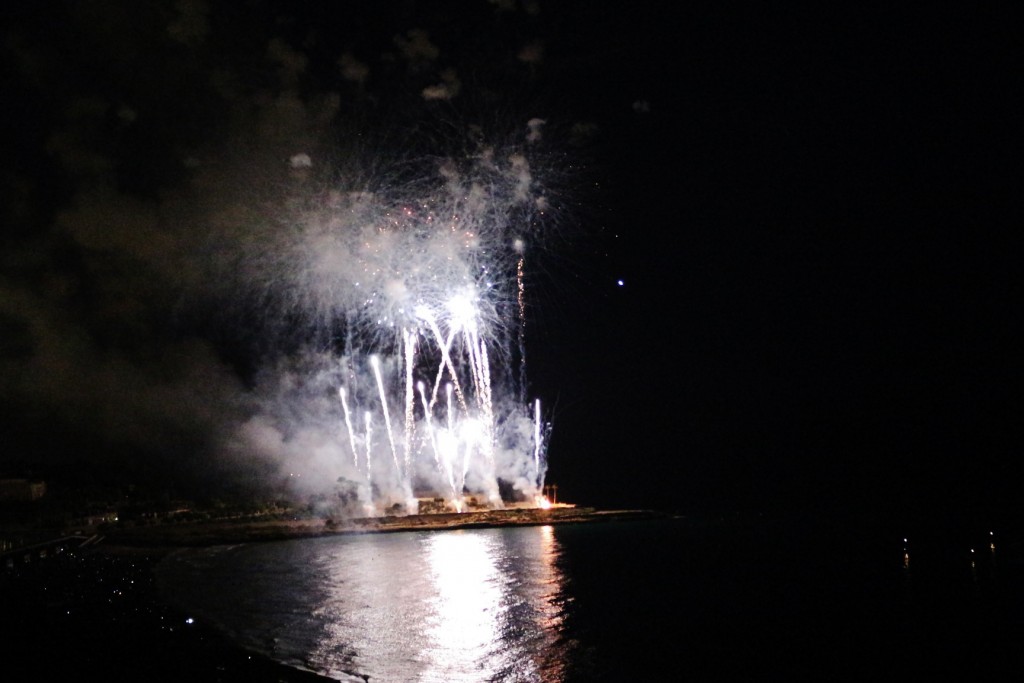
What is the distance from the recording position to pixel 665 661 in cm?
1609

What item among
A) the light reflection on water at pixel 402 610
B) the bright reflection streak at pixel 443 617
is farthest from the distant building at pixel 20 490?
the bright reflection streak at pixel 443 617

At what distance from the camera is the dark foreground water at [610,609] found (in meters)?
15.9

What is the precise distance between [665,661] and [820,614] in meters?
8.57

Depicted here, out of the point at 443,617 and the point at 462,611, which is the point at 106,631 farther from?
the point at 462,611

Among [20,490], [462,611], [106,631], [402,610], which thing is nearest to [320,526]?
[402,610]

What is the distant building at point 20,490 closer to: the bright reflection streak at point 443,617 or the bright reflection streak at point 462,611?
the bright reflection streak at point 443,617

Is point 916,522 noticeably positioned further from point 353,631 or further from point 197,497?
point 197,497

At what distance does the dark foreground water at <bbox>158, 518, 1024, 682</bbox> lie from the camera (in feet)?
52.2

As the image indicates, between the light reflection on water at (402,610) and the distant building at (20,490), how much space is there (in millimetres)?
42603

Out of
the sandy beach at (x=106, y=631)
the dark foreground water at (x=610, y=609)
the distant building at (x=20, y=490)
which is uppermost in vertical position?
the distant building at (x=20, y=490)

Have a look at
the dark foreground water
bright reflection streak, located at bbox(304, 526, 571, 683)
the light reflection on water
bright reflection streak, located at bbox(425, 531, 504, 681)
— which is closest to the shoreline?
the dark foreground water

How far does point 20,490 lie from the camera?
228 feet

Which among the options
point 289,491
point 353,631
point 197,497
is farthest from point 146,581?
point 197,497

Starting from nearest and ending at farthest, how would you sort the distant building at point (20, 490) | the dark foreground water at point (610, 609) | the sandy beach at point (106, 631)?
the sandy beach at point (106, 631) → the dark foreground water at point (610, 609) → the distant building at point (20, 490)
